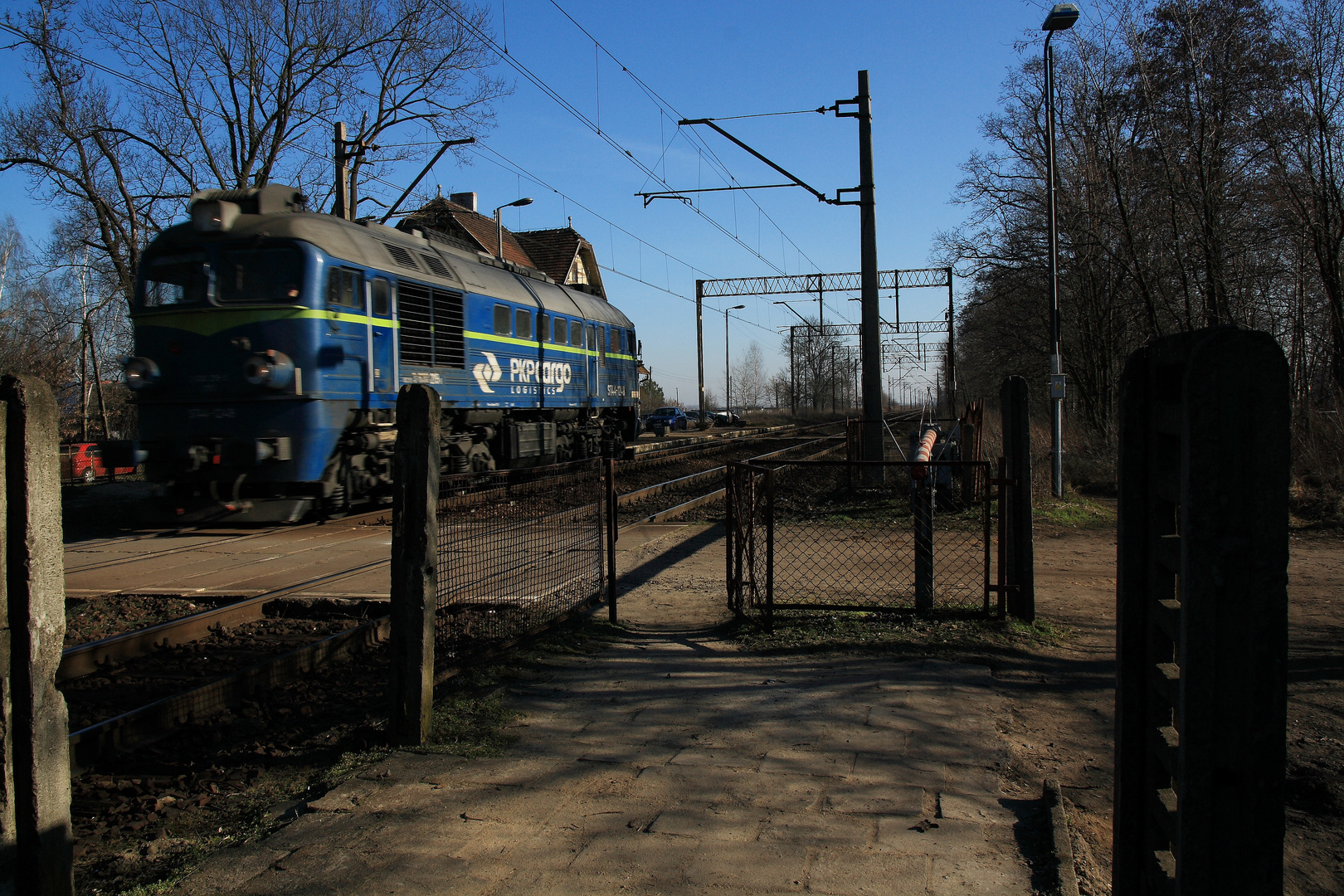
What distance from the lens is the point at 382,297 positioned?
1191 cm

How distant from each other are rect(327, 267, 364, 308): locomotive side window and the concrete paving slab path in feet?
24.8

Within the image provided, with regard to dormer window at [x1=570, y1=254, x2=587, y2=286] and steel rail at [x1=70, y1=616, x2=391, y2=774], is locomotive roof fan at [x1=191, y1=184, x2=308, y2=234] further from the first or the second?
dormer window at [x1=570, y1=254, x2=587, y2=286]

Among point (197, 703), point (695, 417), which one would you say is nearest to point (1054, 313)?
point (197, 703)

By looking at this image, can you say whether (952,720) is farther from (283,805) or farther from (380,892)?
(283,805)

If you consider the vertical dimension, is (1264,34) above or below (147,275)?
above

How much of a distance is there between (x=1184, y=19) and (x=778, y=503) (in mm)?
12015

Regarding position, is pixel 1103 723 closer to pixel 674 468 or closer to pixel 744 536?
pixel 744 536

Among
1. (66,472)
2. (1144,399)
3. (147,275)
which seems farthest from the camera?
(66,472)

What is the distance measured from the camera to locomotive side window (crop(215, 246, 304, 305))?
10.6 metres

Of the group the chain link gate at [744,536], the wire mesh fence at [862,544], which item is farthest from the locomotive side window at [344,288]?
the chain link gate at [744,536]

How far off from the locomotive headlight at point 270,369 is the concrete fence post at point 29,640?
8.28m

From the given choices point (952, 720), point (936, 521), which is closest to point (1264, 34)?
point (936, 521)

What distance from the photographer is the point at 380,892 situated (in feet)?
9.30

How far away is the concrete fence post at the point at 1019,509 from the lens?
6.36 meters
